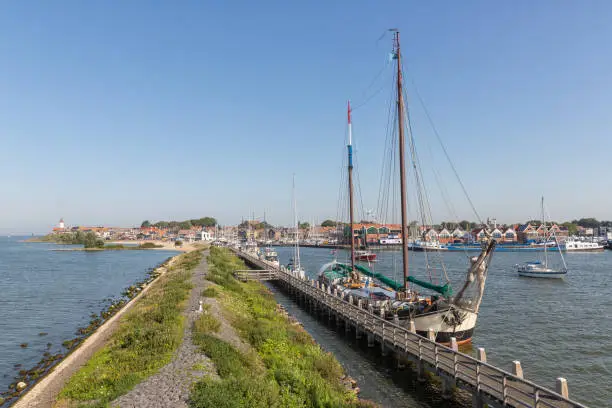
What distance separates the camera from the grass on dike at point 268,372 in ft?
41.7

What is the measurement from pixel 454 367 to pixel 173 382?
10.4m

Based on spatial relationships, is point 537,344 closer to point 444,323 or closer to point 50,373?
point 444,323

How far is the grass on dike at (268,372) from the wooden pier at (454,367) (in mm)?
3581

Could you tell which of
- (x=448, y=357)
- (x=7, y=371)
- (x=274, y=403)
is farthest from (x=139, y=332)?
(x=448, y=357)

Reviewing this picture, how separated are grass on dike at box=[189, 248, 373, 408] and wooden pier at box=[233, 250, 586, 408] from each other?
358 centimetres

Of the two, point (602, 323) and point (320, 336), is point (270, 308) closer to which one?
point (320, 336)

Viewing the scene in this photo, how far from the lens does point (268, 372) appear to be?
651 inches

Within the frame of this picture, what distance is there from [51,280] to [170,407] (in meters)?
62.1

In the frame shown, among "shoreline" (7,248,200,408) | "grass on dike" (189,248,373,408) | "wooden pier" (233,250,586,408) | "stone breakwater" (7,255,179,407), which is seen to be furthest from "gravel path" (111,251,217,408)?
"wooden pier" (233,250,586,408)

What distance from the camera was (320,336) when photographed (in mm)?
28500

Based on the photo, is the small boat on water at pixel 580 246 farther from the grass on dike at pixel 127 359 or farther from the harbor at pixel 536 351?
the grass on dike at pixel 127 359

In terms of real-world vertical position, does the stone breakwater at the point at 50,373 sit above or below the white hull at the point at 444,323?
below

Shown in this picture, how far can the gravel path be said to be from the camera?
1250 centimetres

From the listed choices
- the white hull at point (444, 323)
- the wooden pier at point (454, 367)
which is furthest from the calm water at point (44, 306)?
the white hull at point (444, 323)
